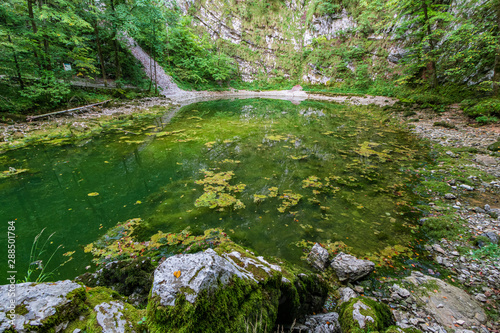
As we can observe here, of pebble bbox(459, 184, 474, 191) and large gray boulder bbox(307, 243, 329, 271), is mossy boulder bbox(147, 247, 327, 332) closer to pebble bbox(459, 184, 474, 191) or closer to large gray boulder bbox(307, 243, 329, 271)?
large gray boulder bbox(307, 243, 329, 271)

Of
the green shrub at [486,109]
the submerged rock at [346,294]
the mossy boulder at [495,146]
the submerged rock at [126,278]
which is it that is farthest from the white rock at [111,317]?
the green shrub at [486,109]

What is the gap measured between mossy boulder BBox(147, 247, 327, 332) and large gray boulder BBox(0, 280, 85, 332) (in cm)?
57

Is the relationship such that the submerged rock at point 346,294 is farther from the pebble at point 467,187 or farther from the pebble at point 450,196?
the pebble at point 467,187

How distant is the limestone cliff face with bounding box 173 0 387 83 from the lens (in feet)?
129

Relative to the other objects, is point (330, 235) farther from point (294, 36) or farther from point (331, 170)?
point (294, 36)

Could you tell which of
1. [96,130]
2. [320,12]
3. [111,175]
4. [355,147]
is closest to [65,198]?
[111,175]

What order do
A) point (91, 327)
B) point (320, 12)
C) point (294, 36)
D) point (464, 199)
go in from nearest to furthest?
point (91, 327) < point (464, 199) < point (320, 12) < point (294, 36)

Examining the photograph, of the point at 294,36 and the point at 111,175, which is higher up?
the point at 294,36

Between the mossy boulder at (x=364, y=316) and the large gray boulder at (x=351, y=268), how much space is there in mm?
751

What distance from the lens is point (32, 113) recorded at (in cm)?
1115

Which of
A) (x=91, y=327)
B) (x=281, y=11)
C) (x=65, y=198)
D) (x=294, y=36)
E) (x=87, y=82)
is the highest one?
(x=281, y=11)

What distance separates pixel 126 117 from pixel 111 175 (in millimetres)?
9357

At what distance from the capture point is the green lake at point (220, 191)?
13.9ft

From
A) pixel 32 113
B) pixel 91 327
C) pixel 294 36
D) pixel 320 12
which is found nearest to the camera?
pixel 91 327
